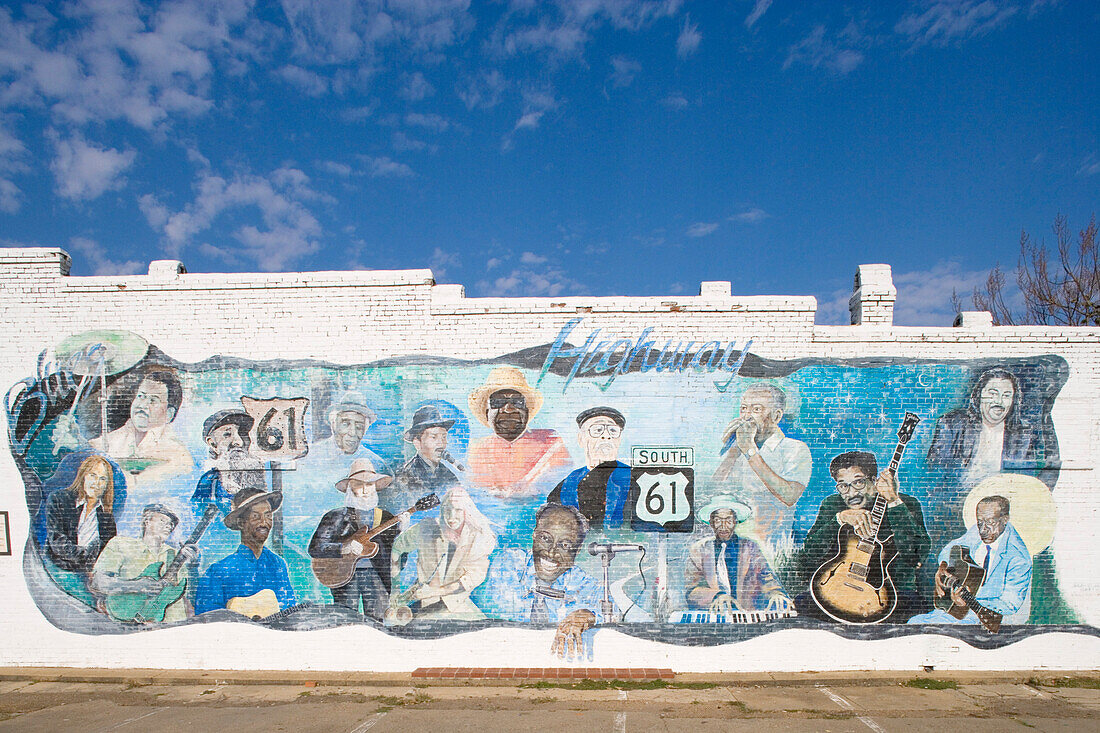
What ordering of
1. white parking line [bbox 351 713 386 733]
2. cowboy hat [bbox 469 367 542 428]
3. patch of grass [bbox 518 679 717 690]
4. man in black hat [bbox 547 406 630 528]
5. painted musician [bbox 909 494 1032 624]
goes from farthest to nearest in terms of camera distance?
cowboy hat [bbox 469 367 542 428]
man in black hat [bbox 547 406 630 528]
painted musician [bbox 909 494 1032 624]
patch of grass [bbox 518 679 717 690]
white parking line [bbox 351 713 386 733]

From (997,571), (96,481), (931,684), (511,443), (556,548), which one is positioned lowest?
(931,684)

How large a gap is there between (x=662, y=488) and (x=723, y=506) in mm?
858

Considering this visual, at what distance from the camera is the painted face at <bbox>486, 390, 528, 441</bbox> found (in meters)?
7.50

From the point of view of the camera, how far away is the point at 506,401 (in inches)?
296

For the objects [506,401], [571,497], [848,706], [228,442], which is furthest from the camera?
[228,442]

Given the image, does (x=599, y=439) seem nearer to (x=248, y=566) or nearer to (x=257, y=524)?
(x=257, y=524)

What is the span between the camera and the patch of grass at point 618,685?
695 centimetres

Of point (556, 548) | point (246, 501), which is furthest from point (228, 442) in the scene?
point (556, 548)

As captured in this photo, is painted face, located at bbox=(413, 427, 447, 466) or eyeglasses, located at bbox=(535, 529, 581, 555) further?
painted face, located at bbox=(413, 427, 447, 466)

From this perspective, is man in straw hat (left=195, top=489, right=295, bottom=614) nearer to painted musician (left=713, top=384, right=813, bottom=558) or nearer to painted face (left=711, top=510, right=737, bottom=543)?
painted face (left=711, top=510, right=737, bottom=543)

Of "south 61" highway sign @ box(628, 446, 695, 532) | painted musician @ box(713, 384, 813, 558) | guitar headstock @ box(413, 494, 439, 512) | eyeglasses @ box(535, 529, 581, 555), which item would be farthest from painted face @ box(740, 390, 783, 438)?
guitar headstock @ box(413, 494, 439, 512)

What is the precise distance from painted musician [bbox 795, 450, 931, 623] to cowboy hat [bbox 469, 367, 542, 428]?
164 inches

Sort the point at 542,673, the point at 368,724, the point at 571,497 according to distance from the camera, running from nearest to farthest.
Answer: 1. the point at 368,724
2. the point at 542,673
3. the point at 571,497

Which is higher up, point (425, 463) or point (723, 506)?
point (425, 463)
